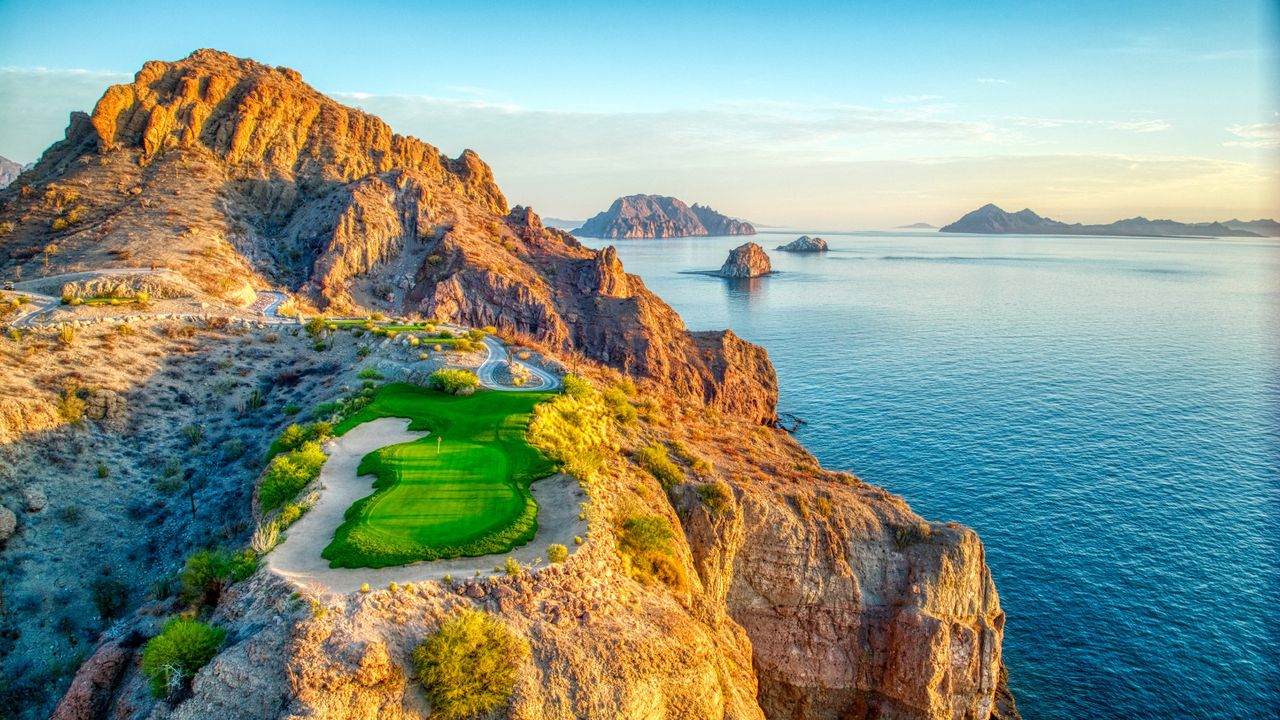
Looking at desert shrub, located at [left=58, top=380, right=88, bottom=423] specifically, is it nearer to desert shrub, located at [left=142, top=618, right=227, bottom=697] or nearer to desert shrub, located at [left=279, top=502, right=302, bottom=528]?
desert shrub, located at [left=279, top=502, right=302, bottom=528]

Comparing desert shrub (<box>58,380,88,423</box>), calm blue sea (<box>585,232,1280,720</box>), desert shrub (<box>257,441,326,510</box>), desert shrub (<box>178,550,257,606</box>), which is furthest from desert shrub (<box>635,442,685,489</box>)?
desert shrub (<box>58,380,88,423</box>)

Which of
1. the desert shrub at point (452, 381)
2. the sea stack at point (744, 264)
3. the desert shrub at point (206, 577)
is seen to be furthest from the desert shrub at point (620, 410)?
the sea stack at point (744, 264)

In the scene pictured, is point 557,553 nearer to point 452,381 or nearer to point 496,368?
point 452,381

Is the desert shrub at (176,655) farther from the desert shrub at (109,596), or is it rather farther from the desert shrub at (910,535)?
the desert shrub at (910,535)

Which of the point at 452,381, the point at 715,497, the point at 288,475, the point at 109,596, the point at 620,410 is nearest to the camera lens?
the point at 288,475

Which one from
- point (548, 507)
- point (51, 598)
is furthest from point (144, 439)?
point (548, 507)

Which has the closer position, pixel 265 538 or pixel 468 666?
pixel 468 666

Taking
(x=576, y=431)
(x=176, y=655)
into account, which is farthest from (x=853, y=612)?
(x=176, y=655)

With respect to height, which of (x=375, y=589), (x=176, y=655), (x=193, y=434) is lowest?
(x=193, y=434)
